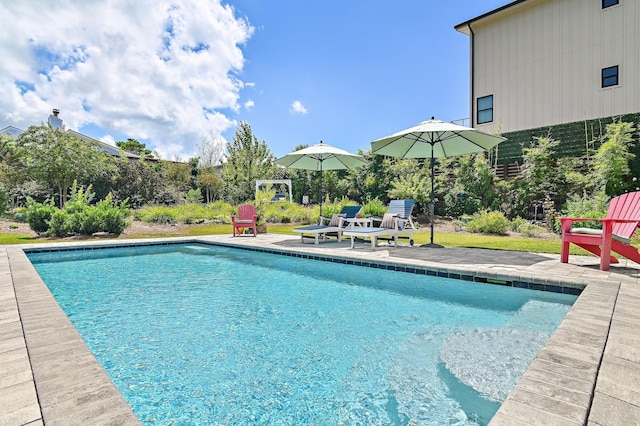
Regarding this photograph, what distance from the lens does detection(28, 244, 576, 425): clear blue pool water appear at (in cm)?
208

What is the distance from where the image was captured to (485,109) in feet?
49.1

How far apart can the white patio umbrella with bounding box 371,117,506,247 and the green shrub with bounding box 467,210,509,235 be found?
2.88 meters

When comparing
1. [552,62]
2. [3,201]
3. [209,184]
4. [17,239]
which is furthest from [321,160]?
[209,184]

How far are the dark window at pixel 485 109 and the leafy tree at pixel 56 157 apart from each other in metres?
17.1

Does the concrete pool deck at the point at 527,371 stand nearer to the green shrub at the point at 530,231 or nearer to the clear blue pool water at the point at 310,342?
the clear blue pool water at the point at 310,342

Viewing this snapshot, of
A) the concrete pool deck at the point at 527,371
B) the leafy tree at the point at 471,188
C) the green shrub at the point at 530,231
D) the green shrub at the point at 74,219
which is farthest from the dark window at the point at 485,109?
the green shrub at the point at 74,219

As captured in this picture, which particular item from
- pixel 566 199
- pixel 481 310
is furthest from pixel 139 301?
pixel 566 199

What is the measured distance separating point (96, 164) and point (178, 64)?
19.3ft

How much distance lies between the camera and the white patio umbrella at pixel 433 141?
7085 millimetres

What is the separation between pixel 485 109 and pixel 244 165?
15531 millimetres

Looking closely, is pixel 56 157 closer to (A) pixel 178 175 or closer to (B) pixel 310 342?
Result: (A) pixel 178 175

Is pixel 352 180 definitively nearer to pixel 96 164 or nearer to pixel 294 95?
pixel 294 95

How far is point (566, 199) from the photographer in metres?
10.8

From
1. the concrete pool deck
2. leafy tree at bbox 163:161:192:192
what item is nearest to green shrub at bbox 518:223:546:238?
the concrete pool deck
